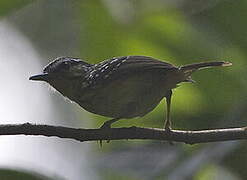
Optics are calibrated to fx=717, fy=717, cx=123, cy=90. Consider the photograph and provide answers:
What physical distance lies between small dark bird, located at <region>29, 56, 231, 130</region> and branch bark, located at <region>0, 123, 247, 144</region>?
31 cm

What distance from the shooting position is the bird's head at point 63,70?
102 inches

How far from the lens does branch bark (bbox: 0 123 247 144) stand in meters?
1.97

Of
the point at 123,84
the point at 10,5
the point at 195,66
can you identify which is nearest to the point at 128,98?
the point at 123,84

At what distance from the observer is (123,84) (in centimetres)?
252

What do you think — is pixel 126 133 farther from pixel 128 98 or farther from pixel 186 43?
pixel 186 43

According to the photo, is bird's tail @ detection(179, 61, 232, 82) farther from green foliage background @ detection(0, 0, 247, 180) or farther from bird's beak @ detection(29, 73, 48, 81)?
bird's beak @ detection(29, 73, 48, 81)

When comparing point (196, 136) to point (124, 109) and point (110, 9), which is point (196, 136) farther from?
point (110, 9)

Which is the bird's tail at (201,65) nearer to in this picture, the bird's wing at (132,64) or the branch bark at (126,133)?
the bird's wing at (132,64)

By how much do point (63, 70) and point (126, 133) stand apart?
59cm

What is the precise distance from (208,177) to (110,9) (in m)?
0.70

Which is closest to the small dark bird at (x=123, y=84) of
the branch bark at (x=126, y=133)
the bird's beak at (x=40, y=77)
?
the bird's beak at (x=40, y=77)

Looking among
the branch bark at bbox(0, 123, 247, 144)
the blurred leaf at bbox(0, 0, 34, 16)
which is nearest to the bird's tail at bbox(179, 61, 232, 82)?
the branch bark at bbox(0, 123, 247, 144)

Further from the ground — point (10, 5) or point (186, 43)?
point (10, 5)

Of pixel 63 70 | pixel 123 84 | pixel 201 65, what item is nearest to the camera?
pixel 201 65
